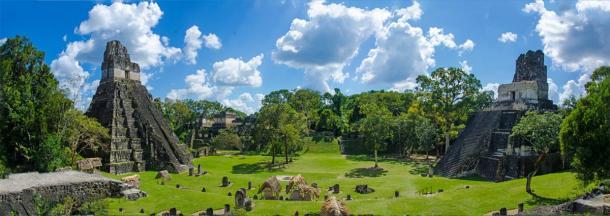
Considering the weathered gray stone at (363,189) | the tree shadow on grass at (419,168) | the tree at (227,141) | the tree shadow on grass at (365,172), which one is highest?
the tree at (227,141)

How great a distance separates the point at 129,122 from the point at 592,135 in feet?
121

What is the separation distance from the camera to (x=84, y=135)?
3644 centimetres

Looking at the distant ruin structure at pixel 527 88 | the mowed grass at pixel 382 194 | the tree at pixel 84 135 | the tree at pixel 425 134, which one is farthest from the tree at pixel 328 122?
the tree at pixel 84 135

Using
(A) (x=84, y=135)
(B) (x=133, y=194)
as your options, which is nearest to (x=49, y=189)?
(B) (x=133, y=194)

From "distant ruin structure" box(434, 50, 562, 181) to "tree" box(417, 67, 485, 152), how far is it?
6.17 metres

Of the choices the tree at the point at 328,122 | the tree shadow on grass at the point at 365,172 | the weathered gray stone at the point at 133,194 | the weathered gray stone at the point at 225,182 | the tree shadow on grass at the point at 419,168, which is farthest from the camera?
the tree at the point at 328,122

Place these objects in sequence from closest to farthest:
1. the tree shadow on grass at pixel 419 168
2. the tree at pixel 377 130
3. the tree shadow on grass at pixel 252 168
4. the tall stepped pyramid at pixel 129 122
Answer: the tall stepped pyramid at pixel 129 122
the tree shadow on grass at pixel 419 168
the tree shadow on grass at pixel 252 168
the tree at pixel 377 130

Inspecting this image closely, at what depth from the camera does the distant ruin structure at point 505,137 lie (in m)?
31.6

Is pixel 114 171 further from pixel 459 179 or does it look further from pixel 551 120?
pixel 551 120

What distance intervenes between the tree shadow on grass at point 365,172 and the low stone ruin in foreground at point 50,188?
62.8ft

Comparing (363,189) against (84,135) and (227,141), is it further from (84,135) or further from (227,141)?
(227,141)

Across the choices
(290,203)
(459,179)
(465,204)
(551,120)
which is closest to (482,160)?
(459,179)

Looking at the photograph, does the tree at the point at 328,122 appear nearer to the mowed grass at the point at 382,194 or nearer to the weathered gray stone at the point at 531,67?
the mowed grass at the point at 382,194

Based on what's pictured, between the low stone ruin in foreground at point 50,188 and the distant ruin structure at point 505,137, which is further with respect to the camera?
the distant ruin structure at point 505,137
